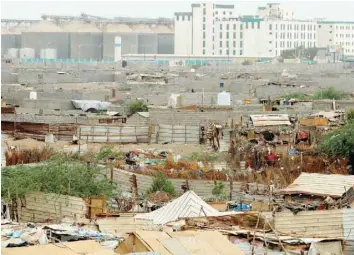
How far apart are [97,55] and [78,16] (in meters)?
8.24

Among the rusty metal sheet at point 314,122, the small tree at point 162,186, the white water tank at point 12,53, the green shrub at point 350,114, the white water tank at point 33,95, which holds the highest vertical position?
the green shrub at point 350,114

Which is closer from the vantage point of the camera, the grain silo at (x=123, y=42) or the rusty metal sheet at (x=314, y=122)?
the rusty metal sheet at (x=314, y=122)

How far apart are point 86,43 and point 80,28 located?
6.94 ft

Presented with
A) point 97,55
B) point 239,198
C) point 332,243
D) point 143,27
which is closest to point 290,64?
point 97,55

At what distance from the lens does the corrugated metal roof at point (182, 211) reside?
9.26 m

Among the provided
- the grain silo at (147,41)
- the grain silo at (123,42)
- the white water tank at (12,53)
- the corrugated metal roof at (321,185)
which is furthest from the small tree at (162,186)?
the grain silo at (147,41)

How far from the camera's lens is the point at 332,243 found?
Result: 8.20 m

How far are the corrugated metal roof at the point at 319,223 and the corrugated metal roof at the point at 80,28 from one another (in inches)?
2202

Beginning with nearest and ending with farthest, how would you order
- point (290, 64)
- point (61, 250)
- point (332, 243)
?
point (61, 250) → point (332, 243) → point (290, 64)

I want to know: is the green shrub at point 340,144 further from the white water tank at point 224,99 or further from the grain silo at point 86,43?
the grain silo at point 86,43

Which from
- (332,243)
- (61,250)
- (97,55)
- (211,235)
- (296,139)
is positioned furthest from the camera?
(97,55)

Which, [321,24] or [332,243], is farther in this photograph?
[321,24]

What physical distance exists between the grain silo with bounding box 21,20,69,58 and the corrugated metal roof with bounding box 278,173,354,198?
5275 cm

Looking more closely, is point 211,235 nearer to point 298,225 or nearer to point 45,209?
point 298,225
